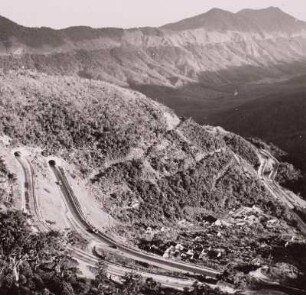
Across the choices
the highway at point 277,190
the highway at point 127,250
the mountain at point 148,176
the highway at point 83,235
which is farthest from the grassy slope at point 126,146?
the highway at point 83,235

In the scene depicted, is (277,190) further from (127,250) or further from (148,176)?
(127,250)

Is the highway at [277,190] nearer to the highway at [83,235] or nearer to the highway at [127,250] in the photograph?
the highway at [127,250]

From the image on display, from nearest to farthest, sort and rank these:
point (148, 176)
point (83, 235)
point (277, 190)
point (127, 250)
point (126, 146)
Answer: point (127, 250) < point (83, 235) < point (148, 176) < point (126, 146) < point (277, 190)

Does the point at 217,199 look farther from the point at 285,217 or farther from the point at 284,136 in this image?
the point at 284,136

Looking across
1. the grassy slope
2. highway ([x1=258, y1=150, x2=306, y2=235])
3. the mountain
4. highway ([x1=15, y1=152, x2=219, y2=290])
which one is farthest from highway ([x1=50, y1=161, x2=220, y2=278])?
highway ([x1=258, y1=150, x2=306, y2=235])

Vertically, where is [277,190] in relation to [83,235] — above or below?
above

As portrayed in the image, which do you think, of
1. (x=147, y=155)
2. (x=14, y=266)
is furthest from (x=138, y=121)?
(x=14, y=266)

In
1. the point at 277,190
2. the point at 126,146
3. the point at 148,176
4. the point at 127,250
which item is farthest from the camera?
the point at 277,190

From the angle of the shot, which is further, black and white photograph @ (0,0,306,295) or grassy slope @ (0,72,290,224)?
grassy slope @ (0,72,290,224)

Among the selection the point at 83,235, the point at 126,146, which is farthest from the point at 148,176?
the point at 83,235

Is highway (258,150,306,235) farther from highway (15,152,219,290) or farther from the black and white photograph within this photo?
highway (15,152,219,290)

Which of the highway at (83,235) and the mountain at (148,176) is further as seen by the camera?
the mountain at (148,176)
